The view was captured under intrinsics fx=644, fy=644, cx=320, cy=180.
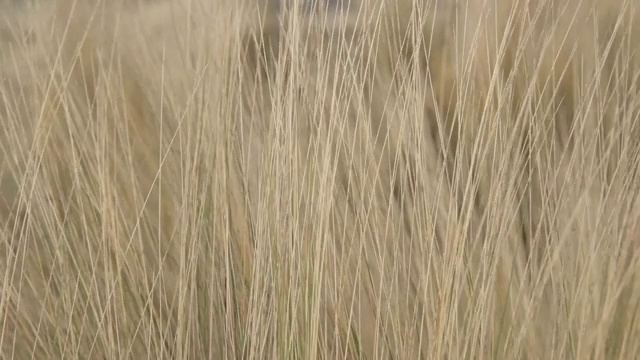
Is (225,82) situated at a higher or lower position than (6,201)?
higher

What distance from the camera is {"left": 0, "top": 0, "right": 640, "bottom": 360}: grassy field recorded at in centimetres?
72

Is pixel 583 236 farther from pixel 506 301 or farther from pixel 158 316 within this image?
pixel 158 316

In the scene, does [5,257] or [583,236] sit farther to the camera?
[5,257]

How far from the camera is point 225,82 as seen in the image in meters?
0.80

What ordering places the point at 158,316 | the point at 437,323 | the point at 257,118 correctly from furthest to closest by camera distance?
the point at 257,118
the point at 158,316
the point at 437,323

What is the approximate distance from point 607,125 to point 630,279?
0.31 metres

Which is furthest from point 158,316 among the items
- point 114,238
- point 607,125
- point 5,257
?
point 607,125

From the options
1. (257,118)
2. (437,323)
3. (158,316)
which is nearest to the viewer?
(437,323)

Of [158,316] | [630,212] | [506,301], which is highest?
[630,212]

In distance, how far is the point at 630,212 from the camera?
30.1 inches

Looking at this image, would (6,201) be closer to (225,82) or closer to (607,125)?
(225,82)

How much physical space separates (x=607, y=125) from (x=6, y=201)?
0.89 meters

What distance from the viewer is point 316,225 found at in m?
0.74

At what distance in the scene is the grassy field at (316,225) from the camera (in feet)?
2.37
